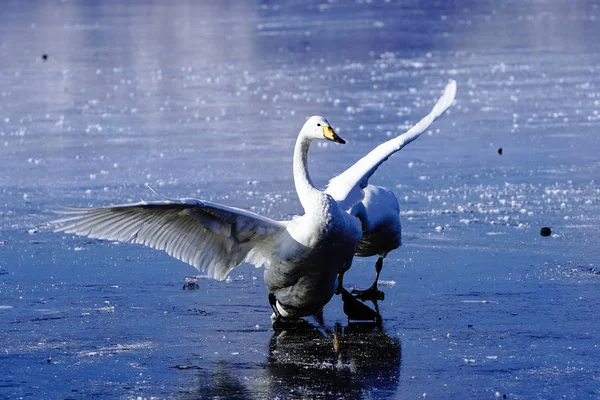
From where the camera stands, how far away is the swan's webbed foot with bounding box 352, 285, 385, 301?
25.6ft

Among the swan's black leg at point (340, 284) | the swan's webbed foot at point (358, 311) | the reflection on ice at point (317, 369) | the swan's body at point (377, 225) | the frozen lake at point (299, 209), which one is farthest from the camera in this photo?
the swan's body at point (377, 225)

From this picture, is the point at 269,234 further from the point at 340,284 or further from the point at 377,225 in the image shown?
the point at 377,225

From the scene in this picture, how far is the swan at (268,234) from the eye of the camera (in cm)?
701

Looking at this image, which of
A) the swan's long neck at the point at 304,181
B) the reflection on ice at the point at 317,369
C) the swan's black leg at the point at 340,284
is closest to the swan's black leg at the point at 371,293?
the swan's black leg at the point at 340,284

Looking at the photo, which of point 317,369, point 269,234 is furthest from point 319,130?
point 317,369

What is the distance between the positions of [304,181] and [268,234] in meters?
0.43

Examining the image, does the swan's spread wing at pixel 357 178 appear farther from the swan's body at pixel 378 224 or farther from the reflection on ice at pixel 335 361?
the reflection on ice at pixel 335 361

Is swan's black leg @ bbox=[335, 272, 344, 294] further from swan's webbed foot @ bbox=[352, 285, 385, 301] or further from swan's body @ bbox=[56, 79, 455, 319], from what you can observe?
swan's body @ bbox=[56, 79, 455, 319]

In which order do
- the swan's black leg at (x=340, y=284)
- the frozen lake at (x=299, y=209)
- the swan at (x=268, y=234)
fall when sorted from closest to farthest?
the frozen lake at (x=299, y=209), the swan at (x=268, y=234), the swan's black leg at (x=340, y=284)

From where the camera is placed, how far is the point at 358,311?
7273mm

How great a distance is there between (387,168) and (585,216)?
9.91 feet

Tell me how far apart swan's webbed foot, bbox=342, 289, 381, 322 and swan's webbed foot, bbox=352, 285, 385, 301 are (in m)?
0.38

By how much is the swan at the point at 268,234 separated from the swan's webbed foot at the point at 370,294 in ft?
1.53

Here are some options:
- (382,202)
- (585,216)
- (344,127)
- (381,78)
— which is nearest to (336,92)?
(381,78)
